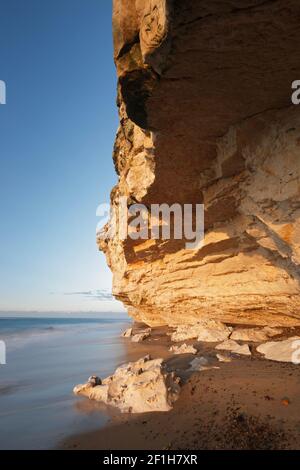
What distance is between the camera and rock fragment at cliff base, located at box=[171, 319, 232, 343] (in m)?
11.4

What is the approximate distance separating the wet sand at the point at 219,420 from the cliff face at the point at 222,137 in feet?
9.85

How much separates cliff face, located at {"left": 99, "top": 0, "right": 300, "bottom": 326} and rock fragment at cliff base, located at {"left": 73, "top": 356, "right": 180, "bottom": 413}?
397 cm

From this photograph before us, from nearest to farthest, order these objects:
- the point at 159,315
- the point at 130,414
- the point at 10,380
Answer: the point at 130,414 → the point at 10,380 → the point at 159,315

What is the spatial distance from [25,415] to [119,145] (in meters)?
9.14

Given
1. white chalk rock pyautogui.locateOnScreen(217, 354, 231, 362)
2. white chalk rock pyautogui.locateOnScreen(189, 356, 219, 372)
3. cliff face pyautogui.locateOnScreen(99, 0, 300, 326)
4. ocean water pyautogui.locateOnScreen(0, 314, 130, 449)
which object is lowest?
ocean water pyautogui.locateOnScreen(0, 314, 130, 449)

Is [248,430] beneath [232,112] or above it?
beneath

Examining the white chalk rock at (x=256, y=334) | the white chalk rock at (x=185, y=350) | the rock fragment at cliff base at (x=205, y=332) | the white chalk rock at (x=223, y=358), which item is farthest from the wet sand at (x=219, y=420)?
the rock fragment at cliff base at (x=205, y=332)

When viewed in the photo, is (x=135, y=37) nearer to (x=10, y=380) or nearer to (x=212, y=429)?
(x=212, y=429)

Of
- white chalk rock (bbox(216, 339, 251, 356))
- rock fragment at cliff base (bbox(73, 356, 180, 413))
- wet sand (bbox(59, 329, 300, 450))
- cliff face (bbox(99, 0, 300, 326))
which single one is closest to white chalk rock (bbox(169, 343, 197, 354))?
white chalk rock (bbox(216, 339, 251, 356))

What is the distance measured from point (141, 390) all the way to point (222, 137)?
5.61m

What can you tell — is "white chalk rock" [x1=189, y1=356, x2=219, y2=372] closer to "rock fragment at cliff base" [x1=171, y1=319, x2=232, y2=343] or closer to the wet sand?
the wet sand

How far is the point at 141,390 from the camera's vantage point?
5496mm

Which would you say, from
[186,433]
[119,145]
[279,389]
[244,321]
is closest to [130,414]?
[186,433]
